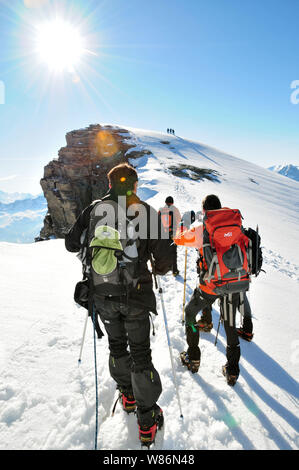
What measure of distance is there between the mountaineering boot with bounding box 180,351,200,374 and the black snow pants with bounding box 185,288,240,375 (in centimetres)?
6

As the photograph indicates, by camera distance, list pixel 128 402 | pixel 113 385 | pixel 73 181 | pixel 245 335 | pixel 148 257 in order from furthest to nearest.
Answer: pixel 73 181 → pixel 245 335 → pixel 113 385 → pixel 128 402 → pixel 148 257

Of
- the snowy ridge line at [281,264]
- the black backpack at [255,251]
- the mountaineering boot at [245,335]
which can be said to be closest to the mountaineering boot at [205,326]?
the mountaineering boot at [245,335]

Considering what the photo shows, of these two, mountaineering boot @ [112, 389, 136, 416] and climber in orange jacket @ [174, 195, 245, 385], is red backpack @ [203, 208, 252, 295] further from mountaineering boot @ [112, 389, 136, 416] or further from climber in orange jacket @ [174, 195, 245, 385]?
mountaineering boot @ [112, 389, 136, 416]

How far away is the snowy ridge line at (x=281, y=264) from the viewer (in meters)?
9.52

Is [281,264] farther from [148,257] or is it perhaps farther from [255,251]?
[148,257]

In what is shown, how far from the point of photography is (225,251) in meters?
2.82

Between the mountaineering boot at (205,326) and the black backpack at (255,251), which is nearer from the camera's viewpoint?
the black backpack at (255,251)

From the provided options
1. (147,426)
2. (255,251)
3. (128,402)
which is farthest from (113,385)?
(255,251)

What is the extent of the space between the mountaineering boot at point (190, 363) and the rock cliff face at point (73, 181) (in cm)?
3495

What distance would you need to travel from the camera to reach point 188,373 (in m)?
3.40

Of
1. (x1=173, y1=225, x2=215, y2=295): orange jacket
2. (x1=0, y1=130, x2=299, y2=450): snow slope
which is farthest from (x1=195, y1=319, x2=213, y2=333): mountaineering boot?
(x1=173, y1=225, x2=215, y2=295): orange jacket

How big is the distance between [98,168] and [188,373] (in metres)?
42.8

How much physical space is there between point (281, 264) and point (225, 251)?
9443 millimetres

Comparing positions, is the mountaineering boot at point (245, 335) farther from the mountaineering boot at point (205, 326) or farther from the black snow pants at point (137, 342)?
the black snow pants at point (137, 342)
